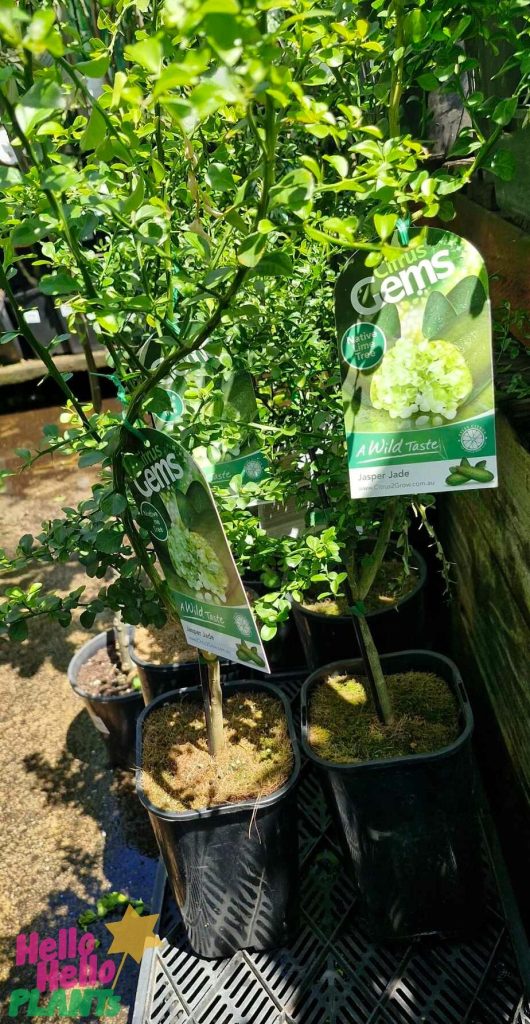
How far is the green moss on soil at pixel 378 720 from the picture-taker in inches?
61.5

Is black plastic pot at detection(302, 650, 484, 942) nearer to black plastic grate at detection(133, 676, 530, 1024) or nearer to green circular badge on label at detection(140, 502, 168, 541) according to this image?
black plastic grate at detection(133, 676, 530, 1024)

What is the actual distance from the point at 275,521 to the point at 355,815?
0.70 m

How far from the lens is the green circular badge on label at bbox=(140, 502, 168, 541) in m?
1.27

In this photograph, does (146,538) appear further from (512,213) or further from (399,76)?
(512,213)

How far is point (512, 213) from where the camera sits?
1.62 m

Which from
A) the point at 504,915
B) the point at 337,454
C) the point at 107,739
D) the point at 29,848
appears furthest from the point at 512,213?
A: the point at 29,848

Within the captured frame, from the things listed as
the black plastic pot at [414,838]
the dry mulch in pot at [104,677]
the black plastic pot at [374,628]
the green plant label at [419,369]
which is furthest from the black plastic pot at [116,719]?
the green plant label at [419,369]

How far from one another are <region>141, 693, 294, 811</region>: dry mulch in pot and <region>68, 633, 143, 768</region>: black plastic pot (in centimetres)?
48

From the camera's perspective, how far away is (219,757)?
5.45 ft

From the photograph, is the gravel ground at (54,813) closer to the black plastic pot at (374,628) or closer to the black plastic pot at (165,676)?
the black plastic pot at (165,676)

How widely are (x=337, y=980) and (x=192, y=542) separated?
1019 mm

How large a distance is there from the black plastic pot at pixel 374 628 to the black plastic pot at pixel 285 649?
10.5 inches

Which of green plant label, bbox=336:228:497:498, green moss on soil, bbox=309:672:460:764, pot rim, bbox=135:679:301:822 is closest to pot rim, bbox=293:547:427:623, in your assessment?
green moss on soil, bbox=309:672:460:764

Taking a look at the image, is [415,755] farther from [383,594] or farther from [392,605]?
[383,594]
